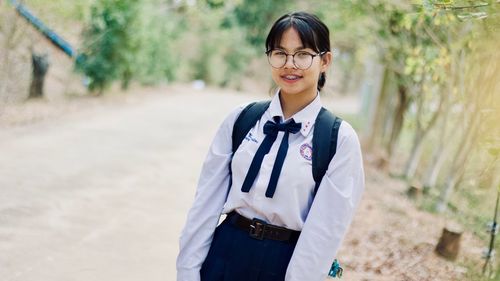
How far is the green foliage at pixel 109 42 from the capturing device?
15.8m

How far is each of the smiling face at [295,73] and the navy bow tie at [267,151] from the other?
0.16m

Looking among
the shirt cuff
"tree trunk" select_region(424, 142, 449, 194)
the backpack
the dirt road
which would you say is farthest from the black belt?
"tree trunk" select_region(424, 142, 449, 194)

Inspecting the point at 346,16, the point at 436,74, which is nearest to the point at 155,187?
the point at 436,74

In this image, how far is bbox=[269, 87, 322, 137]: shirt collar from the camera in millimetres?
2479

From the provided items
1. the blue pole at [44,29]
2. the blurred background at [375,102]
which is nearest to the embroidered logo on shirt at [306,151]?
the blurred background at [375,102]

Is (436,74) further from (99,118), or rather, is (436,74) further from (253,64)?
(253,64)

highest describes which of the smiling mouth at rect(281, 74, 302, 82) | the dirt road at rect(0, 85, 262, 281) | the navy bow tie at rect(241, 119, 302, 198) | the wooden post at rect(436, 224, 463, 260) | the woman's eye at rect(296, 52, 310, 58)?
the woman's eye at rect(296, 52, 310, 58)

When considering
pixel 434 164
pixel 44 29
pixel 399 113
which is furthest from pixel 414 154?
pixel 44 29

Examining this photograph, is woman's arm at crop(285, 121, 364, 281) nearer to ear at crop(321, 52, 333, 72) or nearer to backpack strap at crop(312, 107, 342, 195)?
backpack strap at crop(312, 107, 342, 195)

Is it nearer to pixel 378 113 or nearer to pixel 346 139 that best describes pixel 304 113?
pixel 346 139

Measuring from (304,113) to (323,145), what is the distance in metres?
0.19

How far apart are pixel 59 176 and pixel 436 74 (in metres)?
5.98

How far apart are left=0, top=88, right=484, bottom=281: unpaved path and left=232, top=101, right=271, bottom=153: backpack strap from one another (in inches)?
105

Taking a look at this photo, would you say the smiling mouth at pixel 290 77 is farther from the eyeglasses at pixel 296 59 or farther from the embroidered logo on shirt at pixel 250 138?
the embroidered logo on shirt at pixel 250 138
